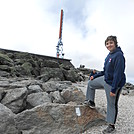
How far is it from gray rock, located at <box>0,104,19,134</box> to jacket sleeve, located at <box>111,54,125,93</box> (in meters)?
2.20

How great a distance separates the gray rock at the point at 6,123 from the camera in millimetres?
2557

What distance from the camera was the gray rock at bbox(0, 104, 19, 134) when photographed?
2557 mm

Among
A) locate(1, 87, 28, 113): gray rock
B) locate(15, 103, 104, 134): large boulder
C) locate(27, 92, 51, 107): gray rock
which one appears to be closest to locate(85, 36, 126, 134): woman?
locate(15, 103, 104, 134): large boulder

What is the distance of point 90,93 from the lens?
3457 mm

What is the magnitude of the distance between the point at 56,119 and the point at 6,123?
1.08 m

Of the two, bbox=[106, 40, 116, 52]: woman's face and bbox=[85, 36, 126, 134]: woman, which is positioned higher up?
bbox=[106, 40, 116, 52]: woman's face

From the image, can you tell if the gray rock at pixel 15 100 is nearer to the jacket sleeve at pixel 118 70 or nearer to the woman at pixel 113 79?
the woman at pixel 113 79

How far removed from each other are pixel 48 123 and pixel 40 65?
10.9 metres

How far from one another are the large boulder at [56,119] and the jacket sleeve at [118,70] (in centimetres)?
110

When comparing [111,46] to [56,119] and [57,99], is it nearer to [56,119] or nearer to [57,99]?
[56,119]

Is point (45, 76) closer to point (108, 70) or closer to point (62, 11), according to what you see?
point (108, 70)

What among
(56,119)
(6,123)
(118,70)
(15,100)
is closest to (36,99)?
(15,100)

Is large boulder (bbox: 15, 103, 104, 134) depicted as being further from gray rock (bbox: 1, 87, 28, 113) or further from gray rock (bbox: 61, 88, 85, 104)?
gray rock (bbox: 61, 88, 85, 104)

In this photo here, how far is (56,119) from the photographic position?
10.1ft
